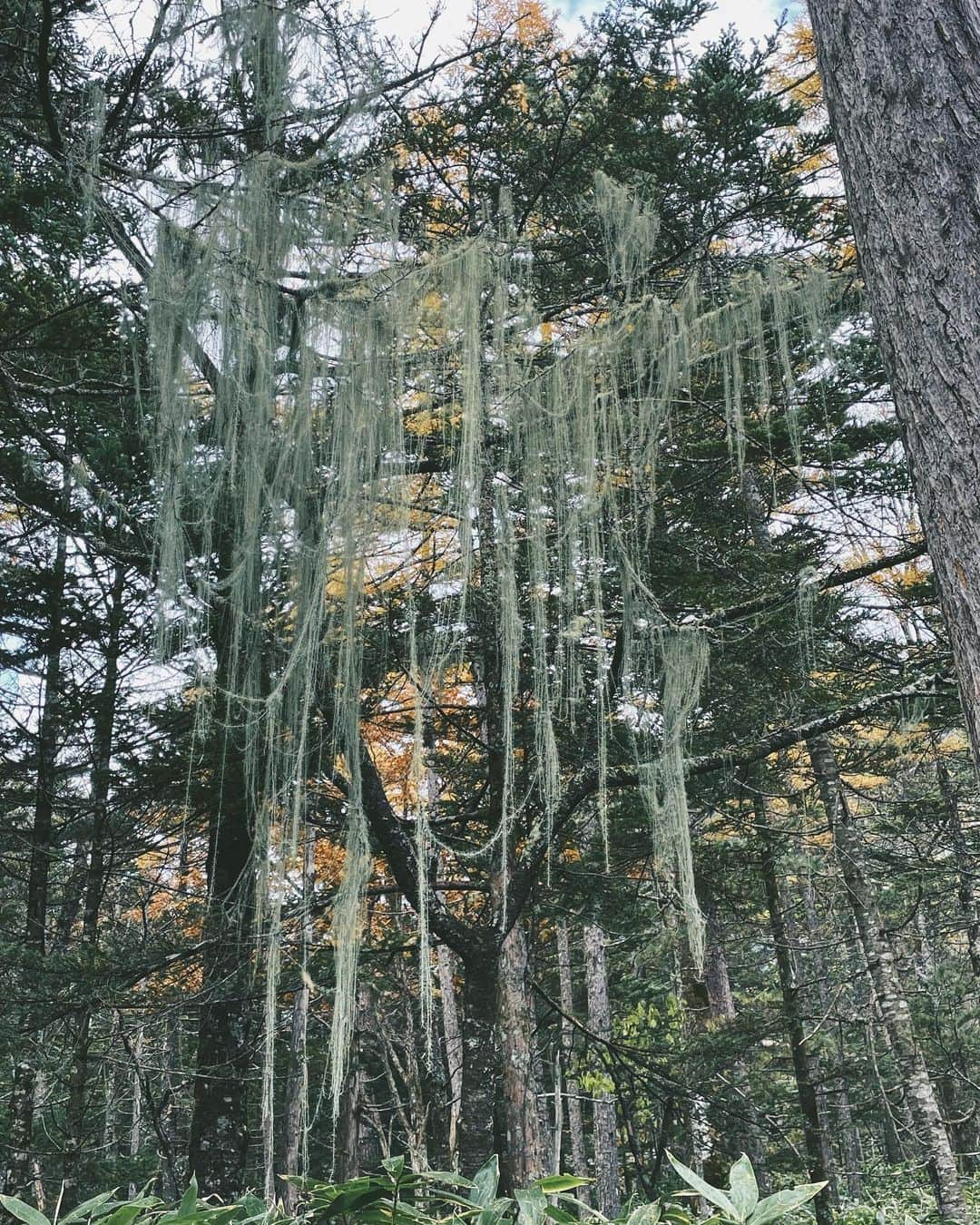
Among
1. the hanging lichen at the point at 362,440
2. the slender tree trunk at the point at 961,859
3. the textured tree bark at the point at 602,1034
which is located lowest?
the textured tree bark at the point at 602,1034

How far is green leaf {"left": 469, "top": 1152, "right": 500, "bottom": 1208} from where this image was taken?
A: 130 cm

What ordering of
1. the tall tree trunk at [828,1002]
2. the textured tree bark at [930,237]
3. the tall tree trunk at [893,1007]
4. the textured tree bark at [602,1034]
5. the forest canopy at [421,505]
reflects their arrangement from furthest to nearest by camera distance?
the tall tree trunk at [828,1002] < the textured tree bark at [602,1034] < the tall tree trunk at [893,1007] < the forest canopy at [421,505] < the textured tree bark at [930,237]

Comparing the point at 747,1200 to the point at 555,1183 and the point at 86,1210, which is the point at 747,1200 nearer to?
the point at 555,1183

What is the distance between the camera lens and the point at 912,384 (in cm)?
183

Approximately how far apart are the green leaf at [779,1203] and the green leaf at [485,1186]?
1.14ft

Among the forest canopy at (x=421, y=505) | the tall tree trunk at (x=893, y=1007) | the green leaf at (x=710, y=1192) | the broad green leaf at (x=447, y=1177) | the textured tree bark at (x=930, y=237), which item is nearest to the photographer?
the green leaf at (x=710, y=1192)

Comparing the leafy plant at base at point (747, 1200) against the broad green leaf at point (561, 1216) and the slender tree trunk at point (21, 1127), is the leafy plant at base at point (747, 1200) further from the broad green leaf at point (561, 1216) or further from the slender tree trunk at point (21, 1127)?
the slender tree trunk at point (21, 1127)

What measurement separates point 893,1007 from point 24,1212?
5.91 meters

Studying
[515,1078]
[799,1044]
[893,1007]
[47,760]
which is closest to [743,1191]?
[515,1078]

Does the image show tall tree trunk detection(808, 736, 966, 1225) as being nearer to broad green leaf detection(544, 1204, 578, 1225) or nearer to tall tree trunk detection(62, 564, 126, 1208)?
tall tree trunk detection(62, 564, 126, 1208)

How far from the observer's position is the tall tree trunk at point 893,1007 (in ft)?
18.3

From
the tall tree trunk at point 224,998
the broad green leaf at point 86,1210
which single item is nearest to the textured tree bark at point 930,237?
the broad green leaf at point 86,1210

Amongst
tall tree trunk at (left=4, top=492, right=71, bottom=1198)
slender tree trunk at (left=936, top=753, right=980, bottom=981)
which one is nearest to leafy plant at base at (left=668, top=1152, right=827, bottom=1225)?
tall tree trunk at (left=4, top=492, right=71, bottom=1198)

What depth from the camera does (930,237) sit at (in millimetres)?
1852
